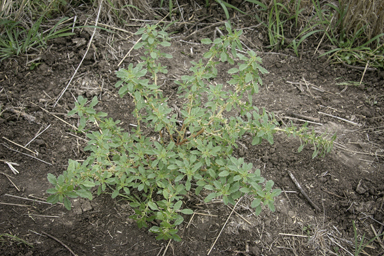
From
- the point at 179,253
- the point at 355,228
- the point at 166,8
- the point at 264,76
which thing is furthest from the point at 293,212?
the point at 166,8

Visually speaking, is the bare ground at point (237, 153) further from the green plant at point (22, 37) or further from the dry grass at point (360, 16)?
the dry grass at point (360, 16)

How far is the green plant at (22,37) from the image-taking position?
3142 millimetres

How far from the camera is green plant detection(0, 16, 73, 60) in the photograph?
124 inches

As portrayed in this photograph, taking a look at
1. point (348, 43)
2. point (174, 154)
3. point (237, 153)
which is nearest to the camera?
point (174, 154)

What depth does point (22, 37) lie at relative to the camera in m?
3.29

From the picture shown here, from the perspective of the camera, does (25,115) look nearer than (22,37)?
Yes

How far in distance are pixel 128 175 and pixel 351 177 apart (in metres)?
1.92

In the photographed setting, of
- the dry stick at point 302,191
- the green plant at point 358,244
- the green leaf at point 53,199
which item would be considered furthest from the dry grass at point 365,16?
the green leaf at point 53,199

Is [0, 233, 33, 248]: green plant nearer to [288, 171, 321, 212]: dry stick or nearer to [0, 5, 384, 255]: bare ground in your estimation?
[0, 5, 384, 255]: bare ground

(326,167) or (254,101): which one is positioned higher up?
(254,101)

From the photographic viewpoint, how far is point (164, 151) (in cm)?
216

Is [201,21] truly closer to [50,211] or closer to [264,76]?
[264,76]

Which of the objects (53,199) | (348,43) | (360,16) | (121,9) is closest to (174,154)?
(53,199)

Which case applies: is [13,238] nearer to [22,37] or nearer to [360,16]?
[22,37]
